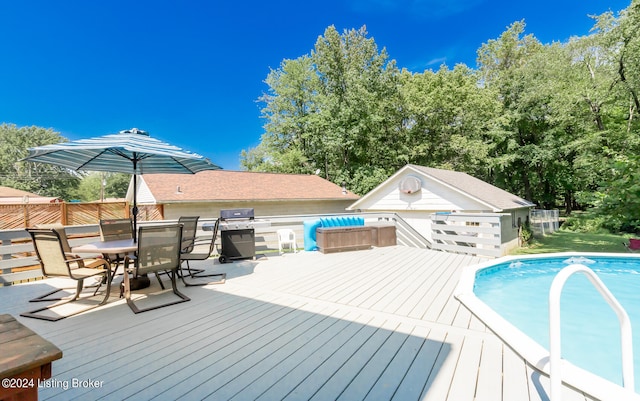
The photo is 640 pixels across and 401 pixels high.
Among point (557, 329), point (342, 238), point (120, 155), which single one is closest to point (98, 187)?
point (120, 155)

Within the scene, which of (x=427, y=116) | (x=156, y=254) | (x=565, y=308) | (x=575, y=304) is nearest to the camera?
(x=156, y=254)

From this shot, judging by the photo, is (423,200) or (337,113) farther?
(337,113)

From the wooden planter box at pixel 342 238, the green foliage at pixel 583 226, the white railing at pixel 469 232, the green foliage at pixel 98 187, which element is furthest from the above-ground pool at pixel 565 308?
the green foliage at pixel 98 187

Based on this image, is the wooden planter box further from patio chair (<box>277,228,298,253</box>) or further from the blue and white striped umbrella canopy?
the blue and white striped umbrella canopy

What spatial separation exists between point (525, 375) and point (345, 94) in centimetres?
2498

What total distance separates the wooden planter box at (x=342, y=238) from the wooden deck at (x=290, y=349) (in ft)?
9.48

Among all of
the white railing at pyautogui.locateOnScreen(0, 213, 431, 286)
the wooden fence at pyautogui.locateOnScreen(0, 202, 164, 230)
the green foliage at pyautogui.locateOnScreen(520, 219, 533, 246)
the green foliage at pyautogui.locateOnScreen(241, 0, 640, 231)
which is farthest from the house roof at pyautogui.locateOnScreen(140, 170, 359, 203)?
the green foliage at pyautogui.locateOnScreen(520, 219, 533, 246)

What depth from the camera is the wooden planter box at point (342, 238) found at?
7363 mm

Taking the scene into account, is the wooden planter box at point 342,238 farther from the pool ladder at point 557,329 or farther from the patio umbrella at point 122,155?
the pool ladder at point 557,329

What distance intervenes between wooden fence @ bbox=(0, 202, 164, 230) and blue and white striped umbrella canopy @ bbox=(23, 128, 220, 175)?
289 inches

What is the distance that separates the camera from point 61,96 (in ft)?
85.5

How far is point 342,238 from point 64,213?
12138 mm

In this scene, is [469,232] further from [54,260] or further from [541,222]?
[541,222]

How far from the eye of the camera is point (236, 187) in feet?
53.7
